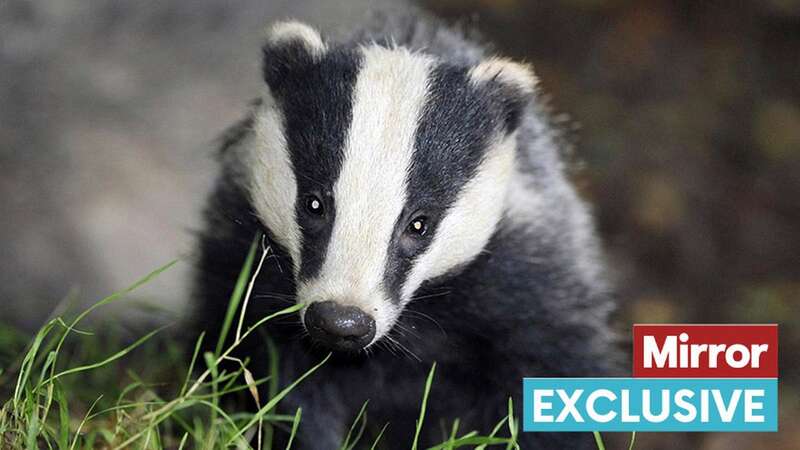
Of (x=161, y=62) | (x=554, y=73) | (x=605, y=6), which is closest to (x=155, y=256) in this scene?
(x=161, y=62)

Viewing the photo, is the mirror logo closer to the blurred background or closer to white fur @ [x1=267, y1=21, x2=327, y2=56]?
white fur @ [x1=267, y1=21, x2=327, y2=56]

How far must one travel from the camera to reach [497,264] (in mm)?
3072

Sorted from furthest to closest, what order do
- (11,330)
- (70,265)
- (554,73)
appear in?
1. (554,73)
2. (70,265)
3. (11,330)

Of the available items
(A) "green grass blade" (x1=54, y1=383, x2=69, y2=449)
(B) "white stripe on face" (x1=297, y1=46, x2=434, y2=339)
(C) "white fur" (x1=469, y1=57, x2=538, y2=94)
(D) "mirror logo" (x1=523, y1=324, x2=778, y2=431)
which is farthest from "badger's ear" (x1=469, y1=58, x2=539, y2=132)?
(A) "green grass blade" (x1=54, y1=383, x2=69, y2=449)

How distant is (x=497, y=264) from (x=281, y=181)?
0.65m

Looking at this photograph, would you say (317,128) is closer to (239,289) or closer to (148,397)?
(239,289)

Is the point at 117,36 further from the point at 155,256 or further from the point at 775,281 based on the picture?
the point at 775,281

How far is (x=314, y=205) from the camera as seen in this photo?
2682mm

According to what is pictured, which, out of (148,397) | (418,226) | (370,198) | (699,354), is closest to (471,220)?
(418,226)

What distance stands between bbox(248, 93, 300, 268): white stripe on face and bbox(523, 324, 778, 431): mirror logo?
78cm

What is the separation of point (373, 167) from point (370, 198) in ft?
0.24

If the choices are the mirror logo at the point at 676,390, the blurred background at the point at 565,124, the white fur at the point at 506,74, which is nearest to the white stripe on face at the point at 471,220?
the white fur at the point at 506,74

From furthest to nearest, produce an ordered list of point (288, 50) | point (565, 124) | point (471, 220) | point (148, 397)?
point (565, 124)
point (148, 397)
point (288, 50)
point (471, 220)

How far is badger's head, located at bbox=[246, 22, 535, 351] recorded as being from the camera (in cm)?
256
